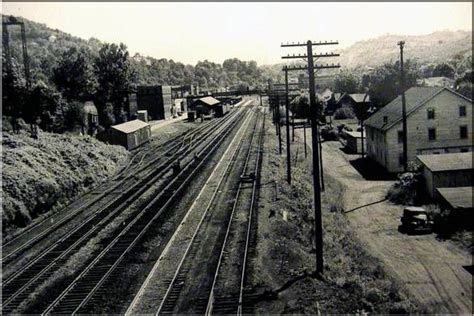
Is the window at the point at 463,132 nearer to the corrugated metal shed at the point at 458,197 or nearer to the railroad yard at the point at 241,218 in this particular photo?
the railroad yard at the point at 241,218

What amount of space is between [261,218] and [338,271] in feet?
25.5

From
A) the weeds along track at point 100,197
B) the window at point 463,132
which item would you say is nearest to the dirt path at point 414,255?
the window at point 463,132

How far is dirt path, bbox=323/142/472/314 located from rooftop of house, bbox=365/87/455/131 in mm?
8951

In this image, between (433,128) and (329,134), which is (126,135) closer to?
(329,134)

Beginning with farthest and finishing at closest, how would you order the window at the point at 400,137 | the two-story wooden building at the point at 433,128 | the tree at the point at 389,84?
the tree at the point at 389,84 < the window at the point at 400,137 < the two-story wooden building at the point at 433,128

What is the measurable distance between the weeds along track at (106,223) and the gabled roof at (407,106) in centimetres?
1749

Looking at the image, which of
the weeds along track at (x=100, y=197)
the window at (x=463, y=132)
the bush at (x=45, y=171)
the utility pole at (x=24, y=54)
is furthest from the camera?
the utility pole at (x=24, y=54)

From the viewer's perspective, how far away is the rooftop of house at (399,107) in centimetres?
4119

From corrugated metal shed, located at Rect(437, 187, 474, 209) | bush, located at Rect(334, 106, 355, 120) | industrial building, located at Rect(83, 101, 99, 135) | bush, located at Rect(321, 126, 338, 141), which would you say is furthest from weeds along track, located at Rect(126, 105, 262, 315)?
bush, located at Rect(334, 106, 355, 120)

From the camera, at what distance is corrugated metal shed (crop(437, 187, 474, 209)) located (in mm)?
25906

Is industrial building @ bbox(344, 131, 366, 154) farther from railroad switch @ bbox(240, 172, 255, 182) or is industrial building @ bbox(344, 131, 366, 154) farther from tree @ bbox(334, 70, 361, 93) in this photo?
tree @ bbox(334, 70, 361, 93)

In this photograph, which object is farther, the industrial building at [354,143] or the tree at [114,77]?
the tree at [114,77]

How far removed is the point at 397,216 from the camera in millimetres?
29750

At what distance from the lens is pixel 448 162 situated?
3266cm
